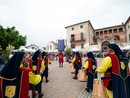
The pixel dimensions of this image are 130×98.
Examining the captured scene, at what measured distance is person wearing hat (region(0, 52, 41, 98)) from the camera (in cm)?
268

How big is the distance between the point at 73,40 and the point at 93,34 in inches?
325

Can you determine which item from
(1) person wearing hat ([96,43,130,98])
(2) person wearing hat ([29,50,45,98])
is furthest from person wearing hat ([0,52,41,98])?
(2) person wearing hat ([29,50,45,98])

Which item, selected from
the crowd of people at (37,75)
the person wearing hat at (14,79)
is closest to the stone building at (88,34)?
the crowd of people at (37,75)

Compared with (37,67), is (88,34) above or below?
above

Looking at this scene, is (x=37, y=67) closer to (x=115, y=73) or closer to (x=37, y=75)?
(x=37, y=75)

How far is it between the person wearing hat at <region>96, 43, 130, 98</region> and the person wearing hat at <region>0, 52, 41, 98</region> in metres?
1.94

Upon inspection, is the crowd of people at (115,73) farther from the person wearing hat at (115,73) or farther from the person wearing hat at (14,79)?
the person wearing hat at (14,79)

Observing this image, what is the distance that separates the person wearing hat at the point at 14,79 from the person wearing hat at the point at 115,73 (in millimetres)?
1939

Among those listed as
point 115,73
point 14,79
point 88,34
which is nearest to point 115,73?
point 115,73

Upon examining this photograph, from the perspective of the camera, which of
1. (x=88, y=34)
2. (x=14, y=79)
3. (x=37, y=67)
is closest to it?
(x=14, y=79)

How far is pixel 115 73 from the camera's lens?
3.80 meters

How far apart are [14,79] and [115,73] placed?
95.9 inches

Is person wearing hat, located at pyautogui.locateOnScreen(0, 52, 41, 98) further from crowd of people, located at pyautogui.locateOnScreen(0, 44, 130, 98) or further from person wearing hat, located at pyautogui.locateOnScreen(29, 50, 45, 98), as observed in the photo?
person wearing hat, located at pyautogui.locateOnScreen(29, 50, 45, 98)

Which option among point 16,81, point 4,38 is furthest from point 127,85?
point 4,38
